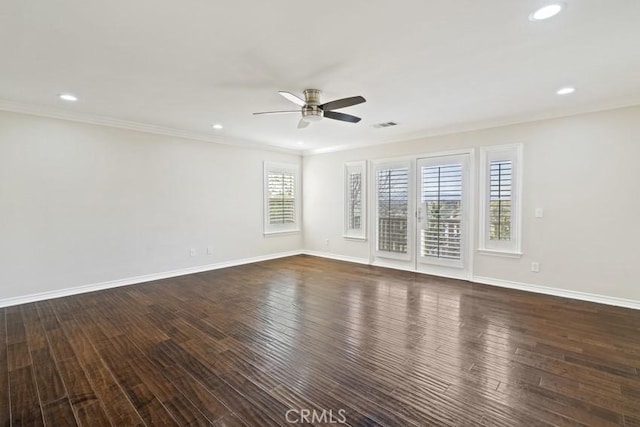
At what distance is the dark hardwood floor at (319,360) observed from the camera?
72.5 inches

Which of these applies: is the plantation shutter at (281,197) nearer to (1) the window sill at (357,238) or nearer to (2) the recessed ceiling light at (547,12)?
(1) the window sill at (357,238)

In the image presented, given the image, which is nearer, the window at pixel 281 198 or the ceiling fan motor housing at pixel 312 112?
the ceiling fan motor housing at pixel 312 112

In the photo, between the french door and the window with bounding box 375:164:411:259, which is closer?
the french door

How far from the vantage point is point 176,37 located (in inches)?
89.0

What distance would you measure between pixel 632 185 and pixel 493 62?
8.82 feet

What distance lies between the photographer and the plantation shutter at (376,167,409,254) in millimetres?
5598

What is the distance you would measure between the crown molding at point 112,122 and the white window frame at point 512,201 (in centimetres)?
442

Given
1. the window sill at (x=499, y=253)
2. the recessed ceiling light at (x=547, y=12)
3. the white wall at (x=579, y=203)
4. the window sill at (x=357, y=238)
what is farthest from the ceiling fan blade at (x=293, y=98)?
the window sill at (x=499, y=253)

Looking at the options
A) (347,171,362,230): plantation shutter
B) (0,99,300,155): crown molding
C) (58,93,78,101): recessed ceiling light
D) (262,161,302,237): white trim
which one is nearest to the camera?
(58,93,78,101): recessed ceiling light

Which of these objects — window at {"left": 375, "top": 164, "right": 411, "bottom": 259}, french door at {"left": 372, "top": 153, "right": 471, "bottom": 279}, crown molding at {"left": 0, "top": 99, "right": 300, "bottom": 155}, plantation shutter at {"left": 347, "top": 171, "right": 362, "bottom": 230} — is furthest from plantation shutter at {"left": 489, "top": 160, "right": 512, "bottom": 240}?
crown molding at {"left": 0, "top": 99, "right": 300, "bottom": 155}

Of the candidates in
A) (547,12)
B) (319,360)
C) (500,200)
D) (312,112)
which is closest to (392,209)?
(500,200)

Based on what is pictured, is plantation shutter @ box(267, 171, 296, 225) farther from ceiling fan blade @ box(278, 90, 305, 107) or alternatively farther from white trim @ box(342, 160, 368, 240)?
ceiling fan blade @ box(278, 90, 305, 107)

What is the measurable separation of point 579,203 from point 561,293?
1280 mm

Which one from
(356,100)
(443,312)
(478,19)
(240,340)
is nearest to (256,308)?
(240,340)
